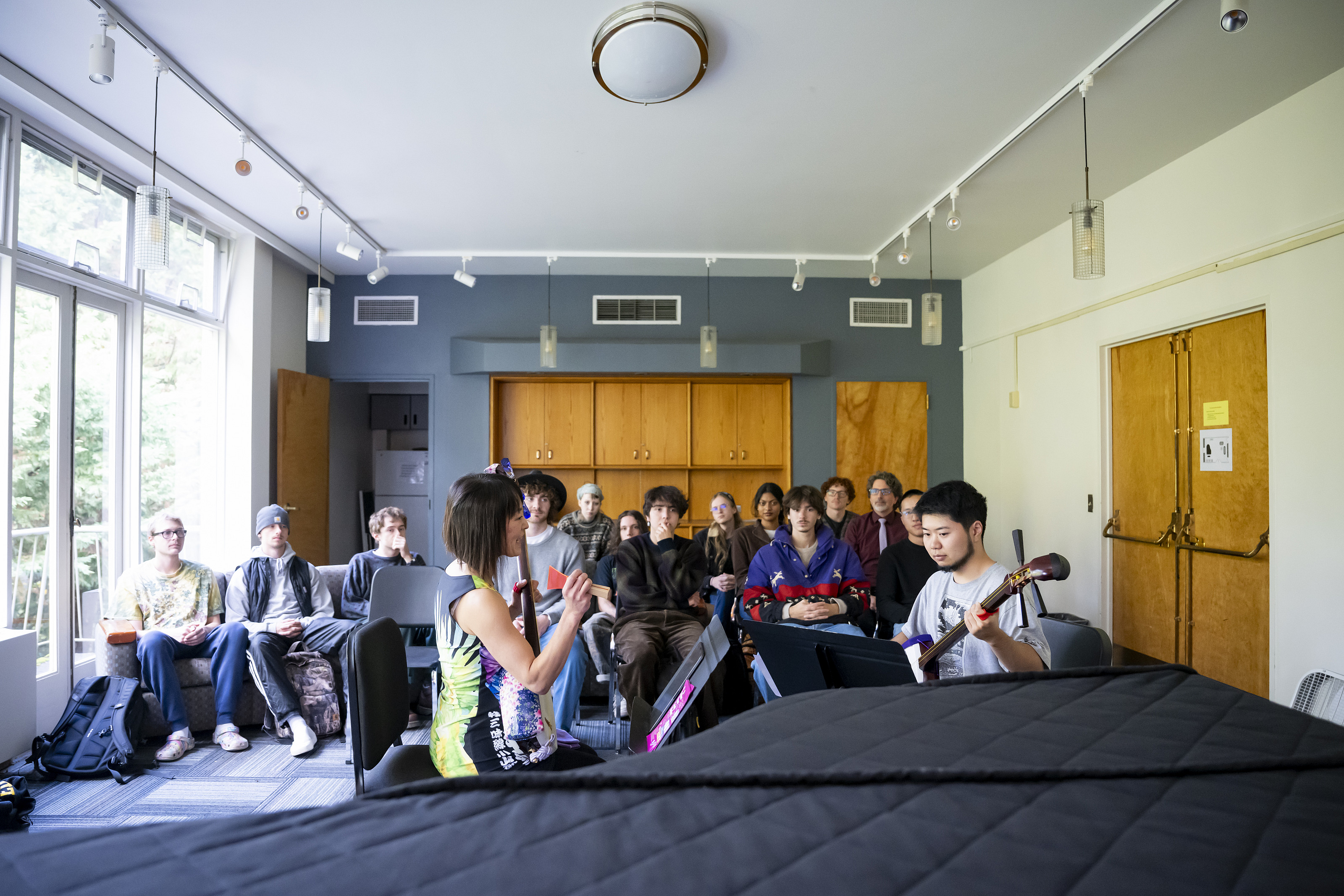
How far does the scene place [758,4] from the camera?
106 inches

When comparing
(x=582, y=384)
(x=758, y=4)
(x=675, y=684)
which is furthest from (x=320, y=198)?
(x=675, y=684)

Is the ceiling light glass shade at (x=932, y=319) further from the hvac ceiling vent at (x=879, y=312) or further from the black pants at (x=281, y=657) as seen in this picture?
the black pants at (x=281, y=657)

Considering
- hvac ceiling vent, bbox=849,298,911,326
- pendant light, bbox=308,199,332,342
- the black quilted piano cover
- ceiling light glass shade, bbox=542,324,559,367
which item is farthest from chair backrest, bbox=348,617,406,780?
hvac ceiling vent, bbox=849,298,911,326

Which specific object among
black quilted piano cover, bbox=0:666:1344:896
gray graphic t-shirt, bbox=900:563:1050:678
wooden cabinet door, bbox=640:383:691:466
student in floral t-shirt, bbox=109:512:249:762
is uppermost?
wooden cabinet door, bbox=640:383:691:466

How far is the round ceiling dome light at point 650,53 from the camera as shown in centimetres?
273

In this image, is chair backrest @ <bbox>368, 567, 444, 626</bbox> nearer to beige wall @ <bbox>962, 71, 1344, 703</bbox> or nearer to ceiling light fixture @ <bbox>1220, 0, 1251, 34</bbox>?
ceiling light fixture @ <bbox>1220, 0, 1251, 34</bbox>

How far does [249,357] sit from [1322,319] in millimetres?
6449

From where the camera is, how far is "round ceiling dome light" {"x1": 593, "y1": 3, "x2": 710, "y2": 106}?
108 inches

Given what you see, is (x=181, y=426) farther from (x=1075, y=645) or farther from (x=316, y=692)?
(x=1075, y=645)

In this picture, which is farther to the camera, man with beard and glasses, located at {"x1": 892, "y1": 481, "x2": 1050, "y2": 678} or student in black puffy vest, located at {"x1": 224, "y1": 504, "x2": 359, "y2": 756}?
student in black puffy vest, located at {"x1": 224, "y1": 504, "x2": 359, "y2": 756}

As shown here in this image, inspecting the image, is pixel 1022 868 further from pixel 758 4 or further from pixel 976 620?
pixel 758 4

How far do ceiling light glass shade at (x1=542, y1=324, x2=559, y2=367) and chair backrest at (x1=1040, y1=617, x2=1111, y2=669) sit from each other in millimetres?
4366

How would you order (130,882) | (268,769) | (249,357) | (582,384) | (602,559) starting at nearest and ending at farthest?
(130,882) < (268,769) < (602,559) < (249,357) < (582,384)

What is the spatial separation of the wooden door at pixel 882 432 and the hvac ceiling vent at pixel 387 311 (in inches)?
154
